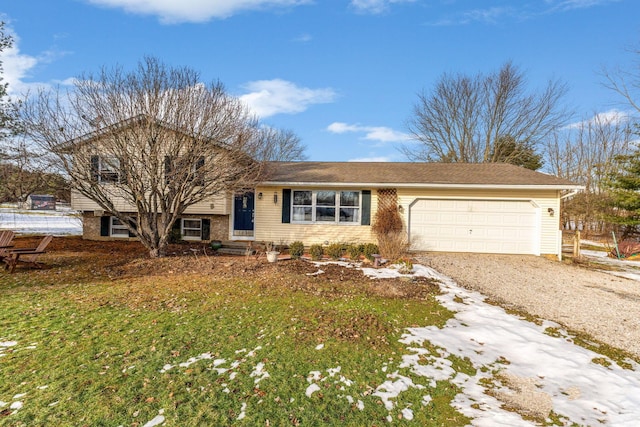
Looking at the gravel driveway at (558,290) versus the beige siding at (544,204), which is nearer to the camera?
the gravel driveway at (558,290)

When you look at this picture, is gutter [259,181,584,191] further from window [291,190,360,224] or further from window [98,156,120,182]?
window [98,156,120,182]

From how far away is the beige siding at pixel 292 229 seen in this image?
40.0 ft

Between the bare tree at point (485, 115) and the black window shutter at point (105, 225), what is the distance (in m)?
21.4

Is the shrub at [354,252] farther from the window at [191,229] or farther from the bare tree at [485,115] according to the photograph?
the bare tree at [485,115]

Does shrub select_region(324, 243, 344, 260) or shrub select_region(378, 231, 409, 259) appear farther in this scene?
shrub select_region(324, 243, 344, 260)

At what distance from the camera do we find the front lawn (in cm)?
268

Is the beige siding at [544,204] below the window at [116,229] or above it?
above

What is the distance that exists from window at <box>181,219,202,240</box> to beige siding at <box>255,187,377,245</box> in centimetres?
267

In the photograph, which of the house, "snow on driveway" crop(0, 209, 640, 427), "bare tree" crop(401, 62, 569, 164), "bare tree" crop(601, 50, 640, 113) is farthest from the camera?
"bare tree" crop(401, 62, 569, 164)

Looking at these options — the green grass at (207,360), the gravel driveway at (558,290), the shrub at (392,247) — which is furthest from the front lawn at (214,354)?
the shrub at (392,247)

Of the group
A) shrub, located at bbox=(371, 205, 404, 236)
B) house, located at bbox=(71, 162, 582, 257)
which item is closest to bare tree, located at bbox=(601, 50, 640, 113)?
house, located at bbox=(71, 162, 582, 257)

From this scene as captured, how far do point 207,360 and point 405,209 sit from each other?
9876 mm

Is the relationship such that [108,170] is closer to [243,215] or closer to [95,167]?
[95,167]

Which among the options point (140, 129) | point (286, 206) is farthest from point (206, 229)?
point (140, 129)
